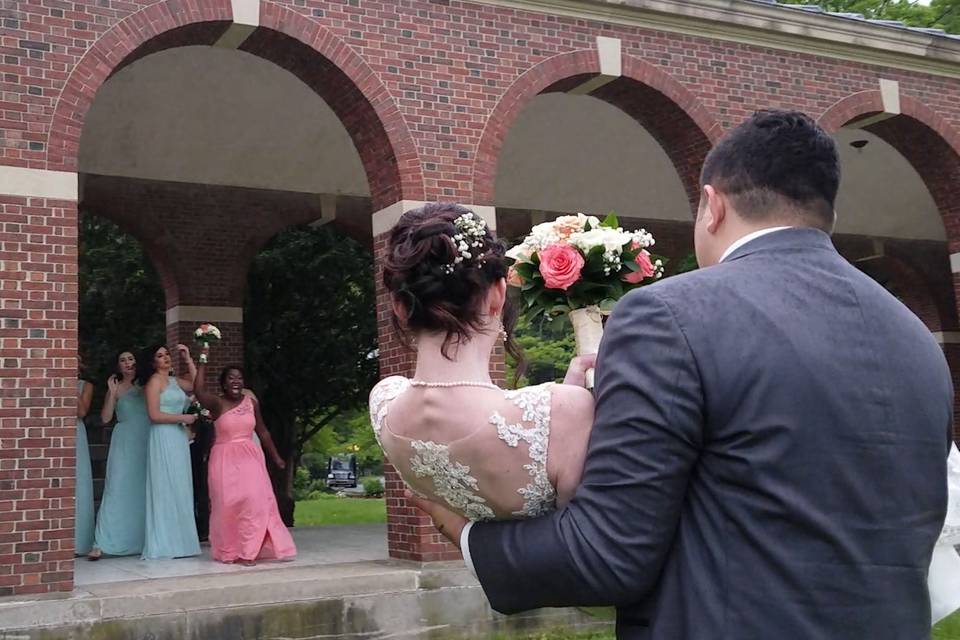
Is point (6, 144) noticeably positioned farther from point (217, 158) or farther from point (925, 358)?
point (925, 358)

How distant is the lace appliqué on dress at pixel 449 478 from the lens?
1.89 metres

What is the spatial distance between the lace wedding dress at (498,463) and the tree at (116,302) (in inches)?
609

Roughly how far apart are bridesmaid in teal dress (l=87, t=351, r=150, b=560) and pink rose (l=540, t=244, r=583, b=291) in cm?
756

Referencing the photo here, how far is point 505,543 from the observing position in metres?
1.79

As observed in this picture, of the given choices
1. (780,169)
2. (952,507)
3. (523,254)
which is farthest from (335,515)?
(780,169)

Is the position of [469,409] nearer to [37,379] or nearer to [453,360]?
[453,360]

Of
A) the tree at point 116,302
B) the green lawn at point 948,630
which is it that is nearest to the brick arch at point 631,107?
the green lawn at point 948,630

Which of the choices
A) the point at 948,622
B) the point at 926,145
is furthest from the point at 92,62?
the point at 926,145

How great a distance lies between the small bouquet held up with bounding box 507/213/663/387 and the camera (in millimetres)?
2748

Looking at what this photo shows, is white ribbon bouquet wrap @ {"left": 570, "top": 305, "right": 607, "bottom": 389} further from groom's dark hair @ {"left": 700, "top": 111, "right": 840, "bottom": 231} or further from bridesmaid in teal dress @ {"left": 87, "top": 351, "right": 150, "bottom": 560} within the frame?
bridesmaid in teal dress @ {"left": 87, "top": 351, "right": 150, "bottom": 560}

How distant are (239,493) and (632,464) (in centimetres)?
776

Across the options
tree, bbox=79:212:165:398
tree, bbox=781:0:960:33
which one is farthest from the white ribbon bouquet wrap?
tree, bbox=781:0:960:33

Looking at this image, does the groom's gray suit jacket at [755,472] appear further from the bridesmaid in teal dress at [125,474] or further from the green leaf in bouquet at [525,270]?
the bridesmaid in teal dress at [125,474]

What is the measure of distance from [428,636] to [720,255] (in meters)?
6.84
